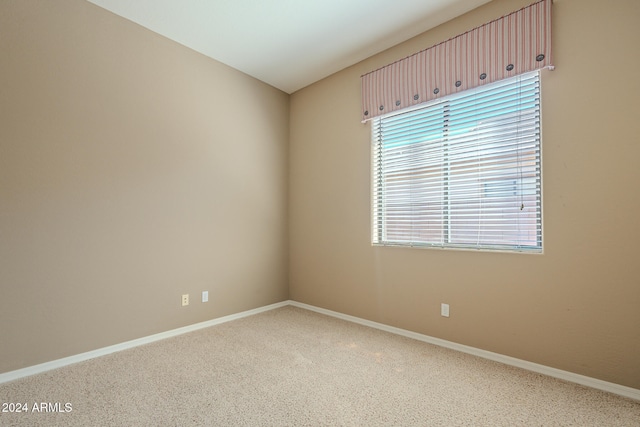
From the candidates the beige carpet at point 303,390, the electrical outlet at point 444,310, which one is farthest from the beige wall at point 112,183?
the electrical outlet at point 444,310

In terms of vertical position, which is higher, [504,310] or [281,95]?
[281,95]

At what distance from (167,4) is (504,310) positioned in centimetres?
366

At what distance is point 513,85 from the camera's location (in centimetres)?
241

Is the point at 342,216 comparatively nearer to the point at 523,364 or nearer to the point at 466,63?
the point at 466,63

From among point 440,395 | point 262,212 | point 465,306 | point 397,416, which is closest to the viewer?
point 397,416

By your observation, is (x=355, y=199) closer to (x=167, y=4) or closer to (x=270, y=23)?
(x=270, y=23)

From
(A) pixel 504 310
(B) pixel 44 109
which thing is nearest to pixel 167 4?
(B) pixel 44 109

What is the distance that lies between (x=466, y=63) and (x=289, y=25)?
1592 mm

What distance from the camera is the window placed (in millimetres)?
2344

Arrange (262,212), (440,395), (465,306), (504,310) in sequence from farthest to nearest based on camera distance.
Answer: (262,212), (465,306), (504,310), (440,395)

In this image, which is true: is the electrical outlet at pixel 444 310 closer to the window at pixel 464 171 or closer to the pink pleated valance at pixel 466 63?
the window at pixel 464 171

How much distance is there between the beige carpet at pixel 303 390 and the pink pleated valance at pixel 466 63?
2257 mm

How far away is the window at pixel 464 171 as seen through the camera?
234cm

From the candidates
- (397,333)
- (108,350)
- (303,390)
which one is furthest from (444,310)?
(108,350)
